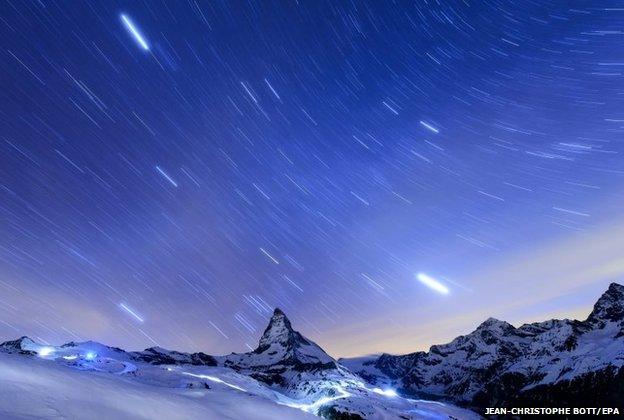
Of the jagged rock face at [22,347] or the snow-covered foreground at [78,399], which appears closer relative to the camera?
the snow-covered foreground at [78,399]

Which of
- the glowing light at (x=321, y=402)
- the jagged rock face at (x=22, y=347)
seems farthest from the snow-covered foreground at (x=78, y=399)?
the jagged rock face at (x=22, y=347)

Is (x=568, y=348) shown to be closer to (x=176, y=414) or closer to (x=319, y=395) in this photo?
(x=319, y=395)

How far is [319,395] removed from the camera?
368ft

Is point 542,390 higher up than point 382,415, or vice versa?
point 542,390

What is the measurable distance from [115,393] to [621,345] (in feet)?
662

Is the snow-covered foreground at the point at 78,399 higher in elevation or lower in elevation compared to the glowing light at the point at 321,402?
higher

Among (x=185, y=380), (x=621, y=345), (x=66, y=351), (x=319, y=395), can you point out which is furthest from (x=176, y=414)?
(x=621, y=345)

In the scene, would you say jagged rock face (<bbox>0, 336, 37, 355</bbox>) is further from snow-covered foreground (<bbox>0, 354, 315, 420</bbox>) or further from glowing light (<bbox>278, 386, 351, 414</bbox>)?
snow-covered foreground (<bbox>0, 354, 315, 420</bbox>)

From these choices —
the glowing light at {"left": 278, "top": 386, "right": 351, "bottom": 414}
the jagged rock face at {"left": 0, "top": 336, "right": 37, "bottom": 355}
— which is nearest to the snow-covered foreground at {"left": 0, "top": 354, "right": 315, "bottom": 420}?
the glowing light at {"left": 278, "top": 386, "right": 351, "bottom": 414}

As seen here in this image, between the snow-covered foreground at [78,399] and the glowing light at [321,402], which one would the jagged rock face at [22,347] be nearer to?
the glowing light at [321,402]

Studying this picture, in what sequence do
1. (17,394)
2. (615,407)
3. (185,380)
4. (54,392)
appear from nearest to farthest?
(17,394)
(54,392)
(185,380)
(615,407)

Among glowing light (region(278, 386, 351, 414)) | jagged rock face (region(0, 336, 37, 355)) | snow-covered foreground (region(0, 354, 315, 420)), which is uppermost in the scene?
snow-covered foreground (region(0, 354, 315, 420))

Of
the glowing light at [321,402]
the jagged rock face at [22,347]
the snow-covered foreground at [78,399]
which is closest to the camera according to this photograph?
the snow-covered foreground at [78,399]

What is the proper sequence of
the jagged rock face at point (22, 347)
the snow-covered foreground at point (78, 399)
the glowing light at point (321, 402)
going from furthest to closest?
the jagged rock face at point (22, 347), the glowing light at point (321, 402), the snow-covered foreground at point (78, 399)
